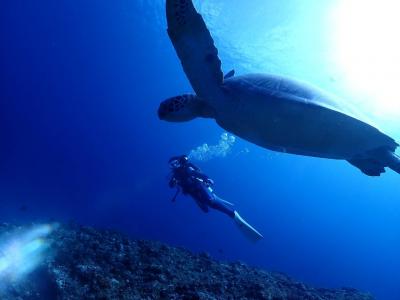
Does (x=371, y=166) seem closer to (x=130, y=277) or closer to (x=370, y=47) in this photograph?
(x=130, y=277)

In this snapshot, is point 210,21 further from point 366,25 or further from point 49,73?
point 49,73

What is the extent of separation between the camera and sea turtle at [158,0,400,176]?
3.76m

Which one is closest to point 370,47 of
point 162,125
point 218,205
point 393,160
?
point 218,205

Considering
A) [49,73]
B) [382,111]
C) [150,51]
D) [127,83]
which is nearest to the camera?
[382,111]

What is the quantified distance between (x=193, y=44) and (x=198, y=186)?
19.8 ft

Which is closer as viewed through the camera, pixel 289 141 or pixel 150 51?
pixel 289 141

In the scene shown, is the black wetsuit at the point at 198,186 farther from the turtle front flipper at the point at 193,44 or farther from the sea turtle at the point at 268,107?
the turtle front flipper at the point at 193,44

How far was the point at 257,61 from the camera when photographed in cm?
2714

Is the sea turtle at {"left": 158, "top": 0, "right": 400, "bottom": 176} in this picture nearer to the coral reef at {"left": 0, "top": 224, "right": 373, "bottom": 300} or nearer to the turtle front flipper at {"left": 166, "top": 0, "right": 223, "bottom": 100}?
the turtle front flipper at {"left": 166, "top": 0, "right": 223, "bottom": 100}

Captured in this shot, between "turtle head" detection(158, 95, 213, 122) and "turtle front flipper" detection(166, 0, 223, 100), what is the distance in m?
0.52

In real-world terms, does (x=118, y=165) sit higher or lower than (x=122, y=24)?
higher

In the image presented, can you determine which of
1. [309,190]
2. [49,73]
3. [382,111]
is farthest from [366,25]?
[309,190]

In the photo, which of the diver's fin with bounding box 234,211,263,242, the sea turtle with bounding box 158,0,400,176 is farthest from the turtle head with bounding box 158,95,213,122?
the diver's fin with bounding box 234,211,263,242

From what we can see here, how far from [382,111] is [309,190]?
83.4 m
